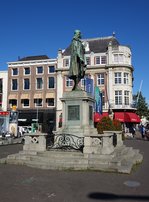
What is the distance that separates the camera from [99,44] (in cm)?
5756

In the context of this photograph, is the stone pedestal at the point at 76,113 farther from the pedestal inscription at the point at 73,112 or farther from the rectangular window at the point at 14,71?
the rectangular window at the point at 14,71

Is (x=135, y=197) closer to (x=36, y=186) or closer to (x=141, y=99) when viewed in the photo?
(x=36, y=186)

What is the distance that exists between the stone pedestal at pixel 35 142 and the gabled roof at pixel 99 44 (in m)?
43.7

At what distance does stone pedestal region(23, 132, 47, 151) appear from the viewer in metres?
13.3

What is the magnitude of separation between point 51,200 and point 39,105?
162ft

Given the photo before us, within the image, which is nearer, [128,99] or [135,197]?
[135,197]

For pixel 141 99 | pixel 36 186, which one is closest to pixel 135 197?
pixel 36 186

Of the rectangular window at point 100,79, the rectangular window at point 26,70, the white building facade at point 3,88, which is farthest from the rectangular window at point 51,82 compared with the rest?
the white building facade at point 3,88

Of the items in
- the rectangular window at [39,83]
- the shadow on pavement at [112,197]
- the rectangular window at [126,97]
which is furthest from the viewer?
the rectangular window at [39,83]

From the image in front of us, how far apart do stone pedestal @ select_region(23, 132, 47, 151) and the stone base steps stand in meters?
0.38

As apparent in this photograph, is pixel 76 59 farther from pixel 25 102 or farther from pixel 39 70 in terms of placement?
pixel 25 102

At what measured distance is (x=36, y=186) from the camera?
8.39m

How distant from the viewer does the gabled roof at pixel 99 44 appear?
56.0 metres

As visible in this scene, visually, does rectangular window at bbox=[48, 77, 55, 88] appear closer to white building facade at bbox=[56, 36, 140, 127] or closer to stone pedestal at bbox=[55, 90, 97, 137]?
white building facade at bbox=[56, 36, 140, 127]
